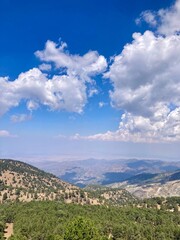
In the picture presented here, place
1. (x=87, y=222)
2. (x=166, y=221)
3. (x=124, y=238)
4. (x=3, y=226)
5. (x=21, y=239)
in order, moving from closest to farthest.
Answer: (x=21, y=239)
(x=87, y=222)
(x=124, y=238)
(x=3, y=226)
(x=166, y=221)

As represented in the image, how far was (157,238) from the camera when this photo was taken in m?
160

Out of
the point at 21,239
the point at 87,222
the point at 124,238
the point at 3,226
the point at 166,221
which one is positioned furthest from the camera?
the point at 166,221

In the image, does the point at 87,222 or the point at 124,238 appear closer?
the point at 87,222

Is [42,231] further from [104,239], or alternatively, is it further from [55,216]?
[104,239]

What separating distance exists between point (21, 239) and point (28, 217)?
7663cm

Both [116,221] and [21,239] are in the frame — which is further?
[116,221]

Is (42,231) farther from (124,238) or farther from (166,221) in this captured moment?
(166,221)

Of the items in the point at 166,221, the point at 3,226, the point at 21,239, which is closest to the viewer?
the point at 21,239

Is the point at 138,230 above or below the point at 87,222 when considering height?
below

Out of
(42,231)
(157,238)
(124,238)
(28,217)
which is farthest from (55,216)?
(157,238)

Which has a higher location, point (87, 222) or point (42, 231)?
point (87, 222)

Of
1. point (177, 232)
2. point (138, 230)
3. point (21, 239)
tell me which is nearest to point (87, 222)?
point (21, 239)

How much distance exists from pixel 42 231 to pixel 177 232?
80.3 meters

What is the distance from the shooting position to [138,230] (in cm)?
16775
